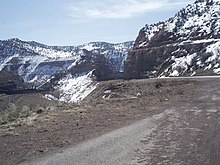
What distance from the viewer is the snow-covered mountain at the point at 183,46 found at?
8100cm

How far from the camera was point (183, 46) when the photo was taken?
94.8m

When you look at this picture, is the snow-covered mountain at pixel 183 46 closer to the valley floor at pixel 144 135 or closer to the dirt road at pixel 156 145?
the valley floor at pixel 144 135

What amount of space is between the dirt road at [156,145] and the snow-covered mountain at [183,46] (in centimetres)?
5414

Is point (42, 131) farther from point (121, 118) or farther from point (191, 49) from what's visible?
point (191, 49)

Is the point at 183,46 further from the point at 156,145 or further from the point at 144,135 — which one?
the point at 156,145

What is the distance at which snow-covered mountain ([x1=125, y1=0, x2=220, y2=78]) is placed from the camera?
81000 mm

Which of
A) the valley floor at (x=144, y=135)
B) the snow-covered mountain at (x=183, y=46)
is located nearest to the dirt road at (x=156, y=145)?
the valley floor at (x=144, y=135)

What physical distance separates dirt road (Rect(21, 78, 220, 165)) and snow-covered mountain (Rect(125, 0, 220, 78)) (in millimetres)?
54135

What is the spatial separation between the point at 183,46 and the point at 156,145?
85.5 meters

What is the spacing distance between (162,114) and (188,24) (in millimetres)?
97207

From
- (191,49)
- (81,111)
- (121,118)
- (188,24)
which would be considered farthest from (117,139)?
(188,24)

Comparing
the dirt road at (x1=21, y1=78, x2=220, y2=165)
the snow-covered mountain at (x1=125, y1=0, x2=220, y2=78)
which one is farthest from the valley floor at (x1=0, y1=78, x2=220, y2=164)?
the snow-covered mountain at (x1=125, y1=0, x2=220, y2=78)

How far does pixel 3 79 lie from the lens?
160625mm

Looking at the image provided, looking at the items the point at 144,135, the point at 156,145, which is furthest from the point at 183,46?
the point at 156,145
